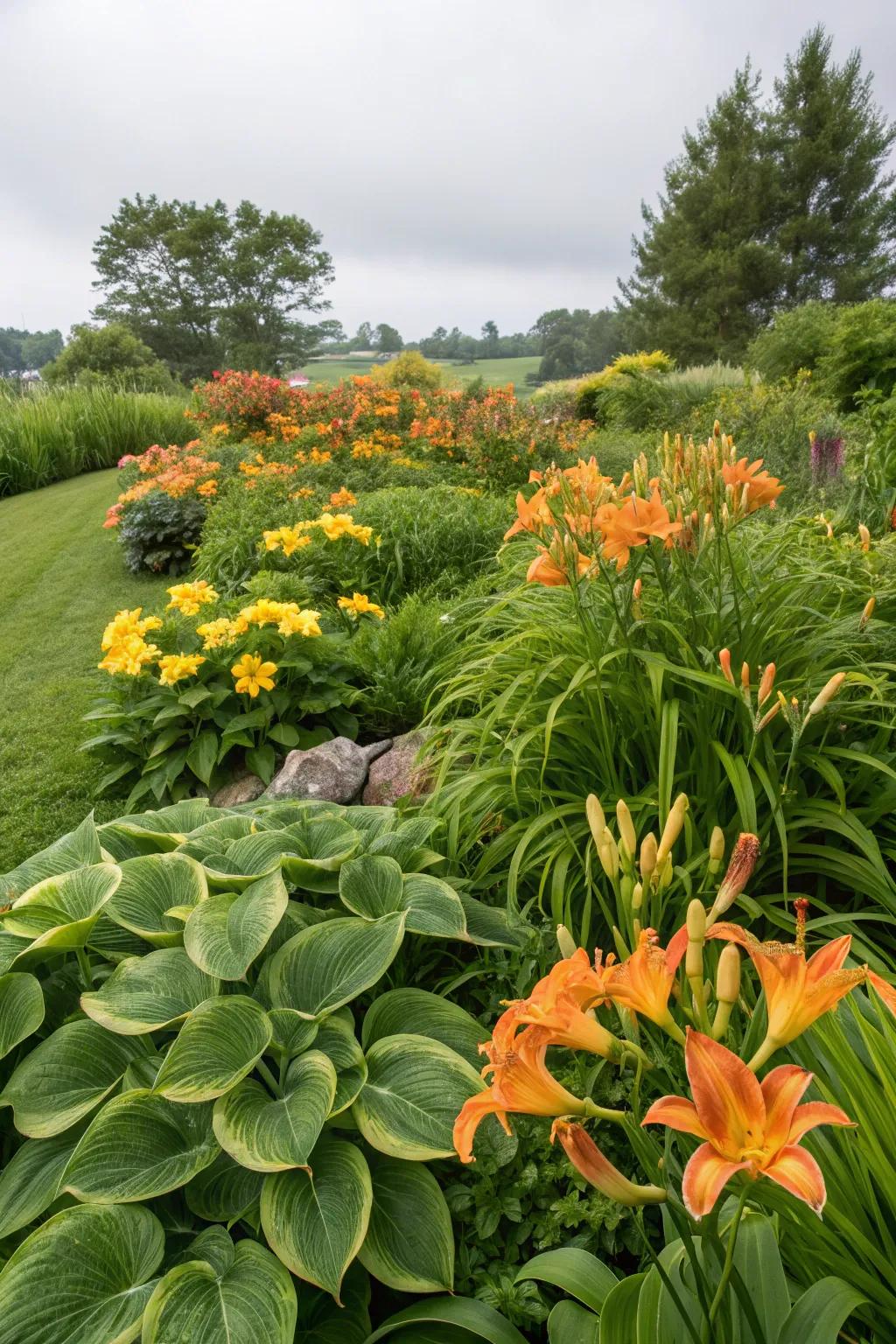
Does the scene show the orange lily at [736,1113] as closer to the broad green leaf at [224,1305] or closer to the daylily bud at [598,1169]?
the daylily bud at [598,1169]

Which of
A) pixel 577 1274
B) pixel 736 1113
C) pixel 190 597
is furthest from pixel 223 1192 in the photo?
pixel 190 597

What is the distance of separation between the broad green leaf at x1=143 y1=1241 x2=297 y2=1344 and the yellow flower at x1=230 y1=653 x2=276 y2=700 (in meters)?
1.93

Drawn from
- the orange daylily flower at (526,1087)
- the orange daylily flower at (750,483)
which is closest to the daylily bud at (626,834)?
the orange daylily flower at (526,1087)

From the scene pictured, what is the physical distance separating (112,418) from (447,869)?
1027cm

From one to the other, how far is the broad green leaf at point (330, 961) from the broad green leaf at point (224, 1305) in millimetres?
327

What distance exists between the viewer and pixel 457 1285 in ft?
3.24

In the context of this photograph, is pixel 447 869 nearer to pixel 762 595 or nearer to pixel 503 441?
pixel 762 595

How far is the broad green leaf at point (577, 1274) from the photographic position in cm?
82

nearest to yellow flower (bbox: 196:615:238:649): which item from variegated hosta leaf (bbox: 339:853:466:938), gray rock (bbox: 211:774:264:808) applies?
gray rock (bbox: 211:774:264:808)

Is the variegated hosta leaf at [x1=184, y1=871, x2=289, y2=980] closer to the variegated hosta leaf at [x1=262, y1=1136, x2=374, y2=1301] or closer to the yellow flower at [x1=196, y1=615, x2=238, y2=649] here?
the variegated hosta leaf at [x1=262, y1=1136, x2=374, y2=1301]

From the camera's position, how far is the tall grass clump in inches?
357

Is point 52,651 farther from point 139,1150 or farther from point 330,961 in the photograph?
point 139,1150

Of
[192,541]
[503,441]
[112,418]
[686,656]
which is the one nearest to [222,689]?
[686,656]

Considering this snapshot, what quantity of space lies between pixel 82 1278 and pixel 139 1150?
142 millimetres
